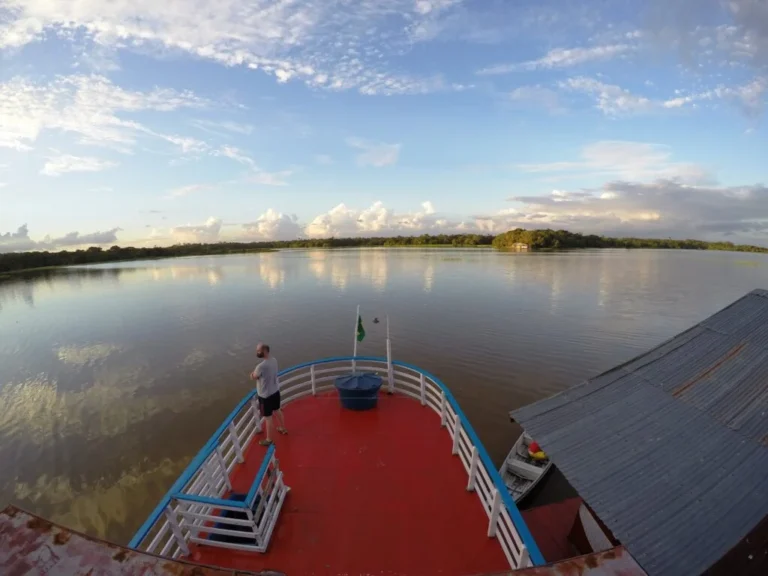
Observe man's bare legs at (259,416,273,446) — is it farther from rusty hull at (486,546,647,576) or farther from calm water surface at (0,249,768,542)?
rusty hull at (486,546,647,576)

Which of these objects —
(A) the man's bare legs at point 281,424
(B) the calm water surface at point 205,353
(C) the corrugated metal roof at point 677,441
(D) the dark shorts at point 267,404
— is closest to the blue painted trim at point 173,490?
(D) the dark shorts at point 267,404

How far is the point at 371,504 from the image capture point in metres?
5.83

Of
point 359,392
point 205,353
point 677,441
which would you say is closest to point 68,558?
point 359,392

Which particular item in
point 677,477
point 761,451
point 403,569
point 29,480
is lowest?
point 29,480

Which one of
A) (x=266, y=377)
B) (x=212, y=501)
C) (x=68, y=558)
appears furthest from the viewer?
(x=266, y=377)

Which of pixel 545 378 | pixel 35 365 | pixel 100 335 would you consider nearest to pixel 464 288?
pixel 545 378

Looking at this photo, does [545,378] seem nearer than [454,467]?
→ No

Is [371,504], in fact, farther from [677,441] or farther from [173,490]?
[677,441]

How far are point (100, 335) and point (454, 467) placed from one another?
2610 cm

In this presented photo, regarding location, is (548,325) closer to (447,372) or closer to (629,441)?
(447,372)

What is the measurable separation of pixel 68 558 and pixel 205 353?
20731mm

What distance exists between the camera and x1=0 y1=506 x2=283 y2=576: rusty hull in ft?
3.05

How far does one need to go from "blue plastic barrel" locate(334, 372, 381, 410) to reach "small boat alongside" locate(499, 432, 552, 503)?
444 centimetres

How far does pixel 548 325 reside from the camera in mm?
23688
